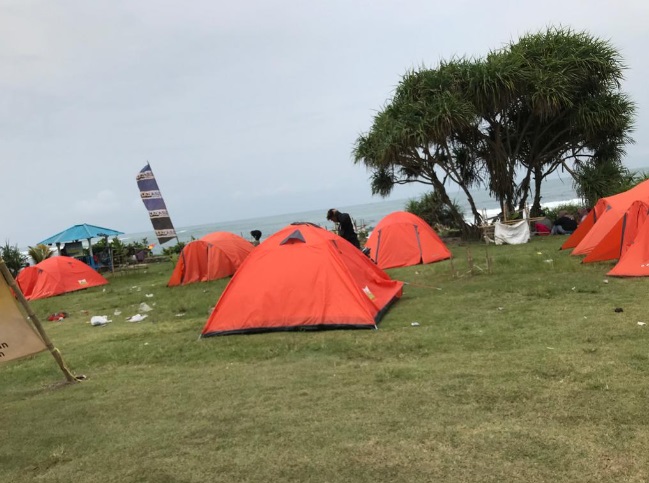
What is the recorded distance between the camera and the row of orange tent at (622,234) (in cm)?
786

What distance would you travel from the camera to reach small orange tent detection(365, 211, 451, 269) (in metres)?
13.2

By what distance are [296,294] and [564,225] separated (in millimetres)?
13390

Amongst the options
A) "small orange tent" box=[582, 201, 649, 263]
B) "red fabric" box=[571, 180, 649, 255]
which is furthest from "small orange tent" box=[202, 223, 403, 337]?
"red fabric" box=[571, 180, 649, 255]

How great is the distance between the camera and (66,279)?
51.2ft

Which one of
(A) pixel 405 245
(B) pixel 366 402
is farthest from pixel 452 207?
(B) pixel 366 402

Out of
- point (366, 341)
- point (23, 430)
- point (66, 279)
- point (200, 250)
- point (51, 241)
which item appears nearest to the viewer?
point (23, 430)

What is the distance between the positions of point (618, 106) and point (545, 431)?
16831 mm

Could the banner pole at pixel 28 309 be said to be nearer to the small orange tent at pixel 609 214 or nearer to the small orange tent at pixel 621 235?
the small orange tent at pixel 621 235

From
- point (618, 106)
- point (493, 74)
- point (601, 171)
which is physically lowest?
point (601, 171)

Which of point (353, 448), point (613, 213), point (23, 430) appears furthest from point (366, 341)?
point (613, 213)

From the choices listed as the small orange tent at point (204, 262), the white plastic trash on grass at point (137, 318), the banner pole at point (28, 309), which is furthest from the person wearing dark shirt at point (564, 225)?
the banner pole at point (28, 309)

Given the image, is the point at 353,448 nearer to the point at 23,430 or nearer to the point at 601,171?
the point at 23,430

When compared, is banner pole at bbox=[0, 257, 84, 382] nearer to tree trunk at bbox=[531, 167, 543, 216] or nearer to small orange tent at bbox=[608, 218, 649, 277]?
small orange tent at bbox=[608, 218, 649, 277]

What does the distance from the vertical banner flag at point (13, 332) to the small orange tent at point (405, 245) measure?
9.50 m
